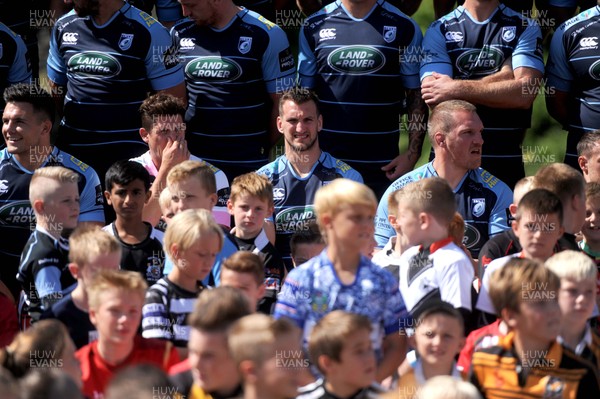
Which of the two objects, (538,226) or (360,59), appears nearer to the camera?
(538,226)

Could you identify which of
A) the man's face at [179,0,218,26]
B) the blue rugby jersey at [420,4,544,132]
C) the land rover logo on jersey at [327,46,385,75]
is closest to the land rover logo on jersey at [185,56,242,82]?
the man's face at [179,0,218,26]

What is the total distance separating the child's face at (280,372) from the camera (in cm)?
492

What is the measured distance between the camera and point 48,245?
7.12m

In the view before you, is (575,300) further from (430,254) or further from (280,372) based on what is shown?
(280,372)

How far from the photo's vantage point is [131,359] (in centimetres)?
586

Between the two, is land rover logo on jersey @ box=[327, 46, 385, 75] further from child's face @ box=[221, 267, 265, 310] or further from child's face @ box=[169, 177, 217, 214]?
child's face @ box=[221, 267, 265, 310]

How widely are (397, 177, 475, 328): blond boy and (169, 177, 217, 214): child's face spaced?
4.64 feet

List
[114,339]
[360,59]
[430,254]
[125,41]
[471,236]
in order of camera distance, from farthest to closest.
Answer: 1. [125,41]
2. [360,59]
3. [471,236]
4. [430,254]
5. [114,339]

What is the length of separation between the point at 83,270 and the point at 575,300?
274 cm

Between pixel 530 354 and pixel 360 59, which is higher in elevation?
pixel 360 59

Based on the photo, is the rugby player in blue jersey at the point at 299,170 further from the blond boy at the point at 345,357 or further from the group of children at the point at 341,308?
the blond boy at the point at 345,357

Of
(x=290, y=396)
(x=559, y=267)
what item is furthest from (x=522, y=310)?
(x=290, y=396)

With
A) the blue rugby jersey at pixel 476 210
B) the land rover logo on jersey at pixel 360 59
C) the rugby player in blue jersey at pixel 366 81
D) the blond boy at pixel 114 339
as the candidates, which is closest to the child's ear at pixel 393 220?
the blue rugby jersey at pixel 476 210

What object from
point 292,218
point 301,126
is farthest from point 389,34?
point 292,218
